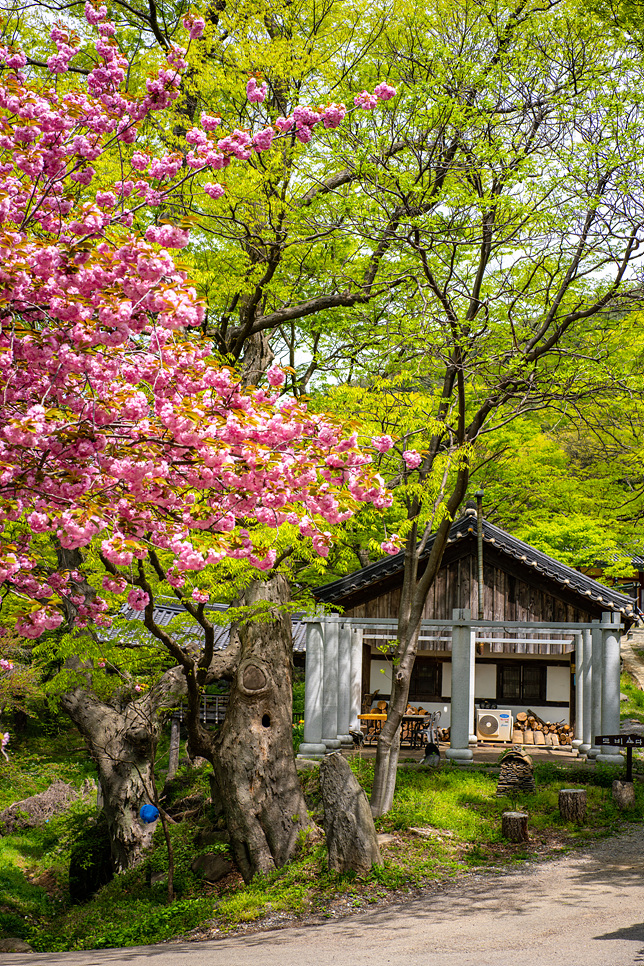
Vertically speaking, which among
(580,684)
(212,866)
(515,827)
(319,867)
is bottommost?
(212,866)

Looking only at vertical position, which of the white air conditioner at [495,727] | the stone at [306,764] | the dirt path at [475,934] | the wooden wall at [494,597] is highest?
the wooden wall at [494,597]

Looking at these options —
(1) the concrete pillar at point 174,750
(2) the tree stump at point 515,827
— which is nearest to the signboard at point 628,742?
(2) the tree stump at point 515,827

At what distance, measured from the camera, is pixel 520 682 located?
83.6 feet

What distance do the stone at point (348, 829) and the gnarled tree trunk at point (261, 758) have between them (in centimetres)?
Answer: 149

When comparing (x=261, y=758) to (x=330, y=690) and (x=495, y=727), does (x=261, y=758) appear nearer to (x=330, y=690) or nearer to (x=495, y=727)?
(x=330, y=690)

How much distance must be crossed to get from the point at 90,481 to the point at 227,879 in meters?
8.85

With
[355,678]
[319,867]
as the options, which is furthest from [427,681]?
[319,867]

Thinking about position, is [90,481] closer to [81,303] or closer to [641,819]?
[81,303]

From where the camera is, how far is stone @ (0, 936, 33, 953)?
11.2 m

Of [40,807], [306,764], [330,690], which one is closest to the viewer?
[306,764]

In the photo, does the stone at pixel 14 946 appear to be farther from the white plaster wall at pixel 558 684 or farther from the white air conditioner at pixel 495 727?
the white plaster wall at pixel 558 684

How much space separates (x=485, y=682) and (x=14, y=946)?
1685 centimetres

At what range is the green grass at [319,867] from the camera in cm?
1052

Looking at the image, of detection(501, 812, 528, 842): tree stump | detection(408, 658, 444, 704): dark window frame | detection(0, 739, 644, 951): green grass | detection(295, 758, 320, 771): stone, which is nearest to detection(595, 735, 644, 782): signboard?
detection(0, 739, 644, 951): green grass
